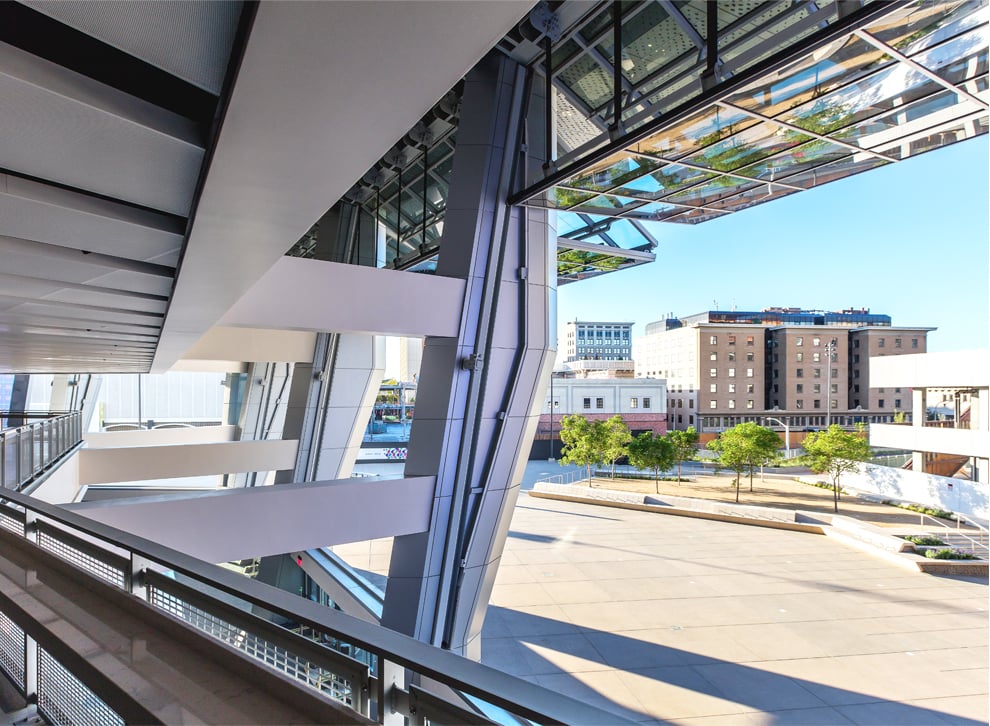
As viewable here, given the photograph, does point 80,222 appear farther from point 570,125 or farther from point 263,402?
point 263,402

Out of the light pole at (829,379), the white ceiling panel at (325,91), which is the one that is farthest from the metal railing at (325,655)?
the light pole at (829,379)

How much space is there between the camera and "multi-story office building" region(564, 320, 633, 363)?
147 m

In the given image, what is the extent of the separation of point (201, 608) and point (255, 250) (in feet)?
5.15

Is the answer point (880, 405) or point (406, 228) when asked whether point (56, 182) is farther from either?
point (880, 405)

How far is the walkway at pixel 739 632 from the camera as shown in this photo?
11.1m

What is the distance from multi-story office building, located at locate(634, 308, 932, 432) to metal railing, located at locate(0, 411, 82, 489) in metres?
61.2

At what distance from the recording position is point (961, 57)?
13.2 ft

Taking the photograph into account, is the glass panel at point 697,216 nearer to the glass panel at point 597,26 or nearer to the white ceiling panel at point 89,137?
the glass panel at point 597,26

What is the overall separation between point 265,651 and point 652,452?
1232 inches

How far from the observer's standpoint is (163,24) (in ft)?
3.77

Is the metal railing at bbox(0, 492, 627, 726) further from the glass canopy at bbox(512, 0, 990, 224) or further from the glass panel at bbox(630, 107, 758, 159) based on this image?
the glass panel at bbox(630, 107, 758, 159)

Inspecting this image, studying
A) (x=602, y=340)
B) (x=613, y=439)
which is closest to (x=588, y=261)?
(x=613, y=439)

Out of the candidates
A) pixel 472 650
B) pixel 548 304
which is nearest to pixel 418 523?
pixel 472 650

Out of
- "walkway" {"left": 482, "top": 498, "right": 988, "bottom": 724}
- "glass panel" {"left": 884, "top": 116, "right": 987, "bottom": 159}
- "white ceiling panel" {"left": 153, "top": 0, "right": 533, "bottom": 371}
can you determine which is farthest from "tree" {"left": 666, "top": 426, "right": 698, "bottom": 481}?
"white ceiling panel" {"left": 153, "top": 0, "right": 533, "bottom": 371}
